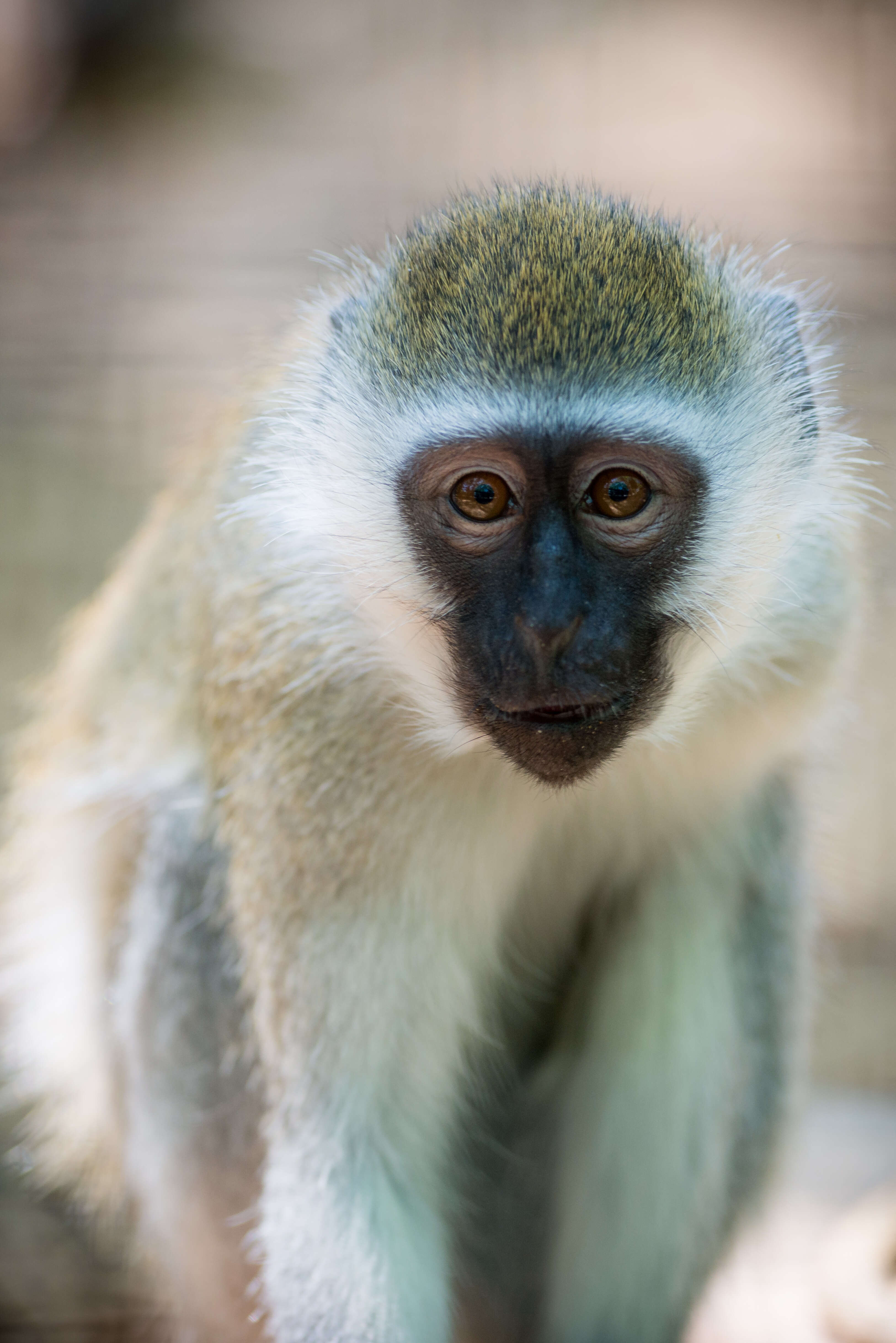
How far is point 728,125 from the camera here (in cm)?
705

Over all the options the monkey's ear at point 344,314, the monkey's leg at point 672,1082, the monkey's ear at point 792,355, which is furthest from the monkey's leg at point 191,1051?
the monkey's ear at point 792,355

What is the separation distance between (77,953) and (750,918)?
1.36m

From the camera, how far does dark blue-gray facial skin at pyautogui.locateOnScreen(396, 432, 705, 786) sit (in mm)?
1754

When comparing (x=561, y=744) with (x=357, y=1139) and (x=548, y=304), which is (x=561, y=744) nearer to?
(x=548, y=304)

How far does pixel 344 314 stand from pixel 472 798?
30.8 inches

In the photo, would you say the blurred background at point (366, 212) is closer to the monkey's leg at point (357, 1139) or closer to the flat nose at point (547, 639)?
the monkey's leg at point (357, 1139)

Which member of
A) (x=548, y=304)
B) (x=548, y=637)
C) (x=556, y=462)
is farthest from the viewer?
(x=548, y=304)

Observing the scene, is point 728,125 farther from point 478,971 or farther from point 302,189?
point 478,971

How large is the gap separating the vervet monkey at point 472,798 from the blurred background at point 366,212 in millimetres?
434

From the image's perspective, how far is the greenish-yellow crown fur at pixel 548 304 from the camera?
6.22 feet

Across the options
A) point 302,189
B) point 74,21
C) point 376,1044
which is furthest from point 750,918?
point 74,21

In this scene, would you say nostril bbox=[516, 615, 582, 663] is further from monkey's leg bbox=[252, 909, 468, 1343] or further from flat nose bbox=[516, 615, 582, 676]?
monkey's leg bbox=[252, 909, 468, 1343]

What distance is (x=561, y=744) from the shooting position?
72.2 inches

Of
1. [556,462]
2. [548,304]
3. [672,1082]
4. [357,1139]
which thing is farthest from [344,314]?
[672,1082]
